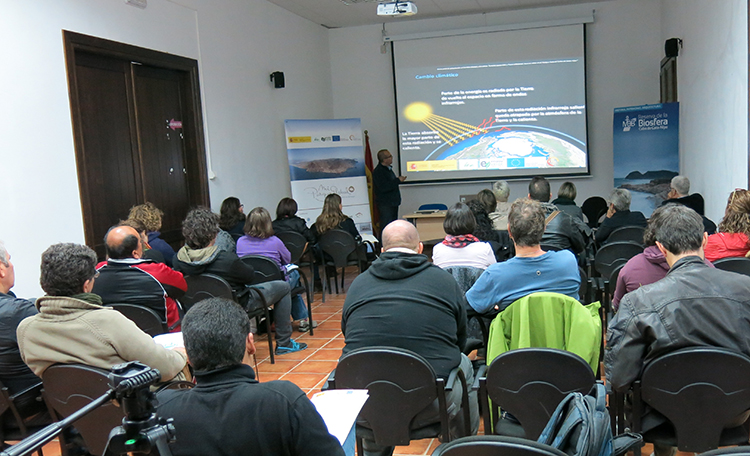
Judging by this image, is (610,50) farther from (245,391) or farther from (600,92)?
(245,391)

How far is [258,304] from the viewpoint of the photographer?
14.9ft

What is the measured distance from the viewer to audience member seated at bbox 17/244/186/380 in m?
2.37

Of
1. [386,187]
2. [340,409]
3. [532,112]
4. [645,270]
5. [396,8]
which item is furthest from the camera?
[532,112]

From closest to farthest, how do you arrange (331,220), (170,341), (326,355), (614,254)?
(170,341) < (614,254) < (326,355) < (331,220)

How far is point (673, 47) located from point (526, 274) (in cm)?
603

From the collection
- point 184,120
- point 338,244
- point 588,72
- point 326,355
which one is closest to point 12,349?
point 326,355

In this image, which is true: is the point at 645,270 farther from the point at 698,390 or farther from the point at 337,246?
the point at 337,246

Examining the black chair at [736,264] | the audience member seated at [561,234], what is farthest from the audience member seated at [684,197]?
the black chair at [736,264]

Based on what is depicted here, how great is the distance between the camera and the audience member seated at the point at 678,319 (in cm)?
207

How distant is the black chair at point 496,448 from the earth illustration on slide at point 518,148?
28.1ft

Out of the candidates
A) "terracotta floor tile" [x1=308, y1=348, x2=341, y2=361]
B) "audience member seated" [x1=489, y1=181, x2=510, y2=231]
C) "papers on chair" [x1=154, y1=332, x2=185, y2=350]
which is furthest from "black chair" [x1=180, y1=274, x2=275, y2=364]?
"audience member seated" [x1=489, y1=181, x2=510, y2=231]

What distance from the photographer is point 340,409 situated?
181 centimetres

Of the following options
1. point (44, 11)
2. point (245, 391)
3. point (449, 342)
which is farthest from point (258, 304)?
point (245, 391)

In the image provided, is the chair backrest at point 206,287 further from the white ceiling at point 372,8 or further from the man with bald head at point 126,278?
the white ceiling at point 372,8
